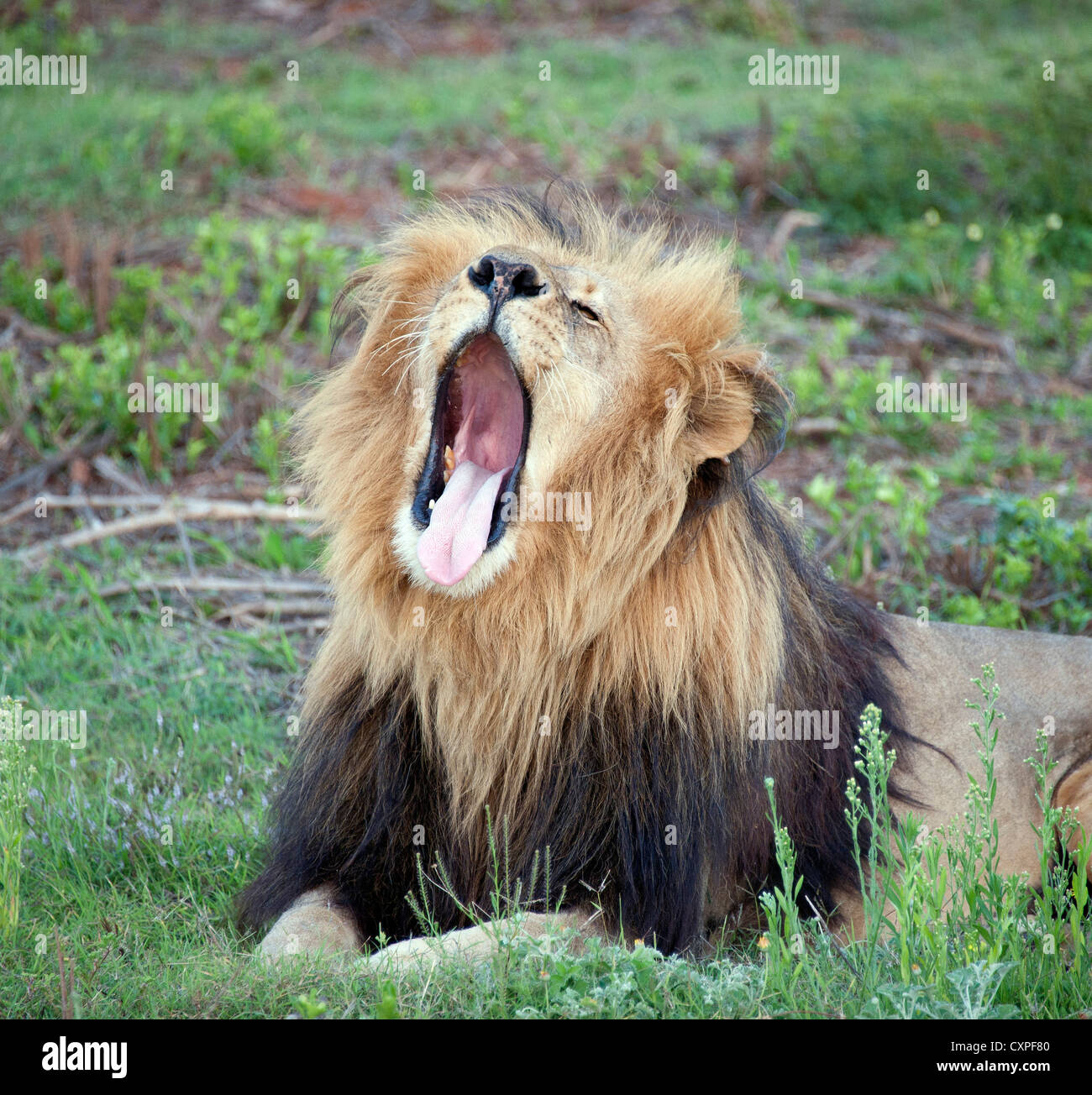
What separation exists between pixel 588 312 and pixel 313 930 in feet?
5.10

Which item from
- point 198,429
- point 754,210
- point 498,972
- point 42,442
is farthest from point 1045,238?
point 498,972

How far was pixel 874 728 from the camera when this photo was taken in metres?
2.73

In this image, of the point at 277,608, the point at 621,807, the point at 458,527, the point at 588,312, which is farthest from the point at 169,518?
the point at 621,807

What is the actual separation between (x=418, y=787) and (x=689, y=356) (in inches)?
48.3

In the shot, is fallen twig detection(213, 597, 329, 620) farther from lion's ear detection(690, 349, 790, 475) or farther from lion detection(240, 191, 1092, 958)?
lion's ear detection(690, 349, 790, 475)

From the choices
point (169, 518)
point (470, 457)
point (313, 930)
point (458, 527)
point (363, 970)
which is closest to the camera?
point (363, 970)

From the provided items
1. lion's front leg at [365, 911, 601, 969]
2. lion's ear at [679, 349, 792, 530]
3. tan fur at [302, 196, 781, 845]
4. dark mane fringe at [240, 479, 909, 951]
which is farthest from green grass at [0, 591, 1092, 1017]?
lion's ear at [679, 349, 792, 530]

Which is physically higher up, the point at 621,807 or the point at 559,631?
the point at 559,631

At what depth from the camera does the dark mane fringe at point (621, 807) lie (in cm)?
318

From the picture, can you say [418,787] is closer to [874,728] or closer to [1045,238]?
[874,728]

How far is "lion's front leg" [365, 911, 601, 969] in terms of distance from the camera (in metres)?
2.88

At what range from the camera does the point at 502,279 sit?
3186 millimetres

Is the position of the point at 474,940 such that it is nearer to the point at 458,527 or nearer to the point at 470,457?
the point at 458,527

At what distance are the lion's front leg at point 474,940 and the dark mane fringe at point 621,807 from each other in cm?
7
